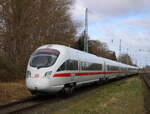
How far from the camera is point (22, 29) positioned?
23250 mm

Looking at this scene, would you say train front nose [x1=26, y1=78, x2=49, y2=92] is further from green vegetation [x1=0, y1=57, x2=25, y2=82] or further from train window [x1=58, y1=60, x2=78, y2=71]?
green vegetation [x1=0, y1=57, x2=25, y2=82]

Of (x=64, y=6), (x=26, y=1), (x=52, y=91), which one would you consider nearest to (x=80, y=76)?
(x=52, y=91)

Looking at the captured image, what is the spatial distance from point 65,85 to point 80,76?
9.28ft

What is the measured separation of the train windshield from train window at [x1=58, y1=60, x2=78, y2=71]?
0.68 metres

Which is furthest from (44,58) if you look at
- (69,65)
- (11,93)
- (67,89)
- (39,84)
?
(11,93)

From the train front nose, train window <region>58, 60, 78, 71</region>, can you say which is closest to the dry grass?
the train front nose

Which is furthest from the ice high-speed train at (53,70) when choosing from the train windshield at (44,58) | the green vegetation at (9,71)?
the green vegetation at (9,71)

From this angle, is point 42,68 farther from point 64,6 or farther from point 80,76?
point 64,6

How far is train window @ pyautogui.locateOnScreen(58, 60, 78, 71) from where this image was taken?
1438 centimetres

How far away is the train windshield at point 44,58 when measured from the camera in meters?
13.7

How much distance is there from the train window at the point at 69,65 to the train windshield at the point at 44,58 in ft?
2.23

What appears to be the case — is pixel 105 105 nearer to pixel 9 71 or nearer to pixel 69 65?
pixel 69 65

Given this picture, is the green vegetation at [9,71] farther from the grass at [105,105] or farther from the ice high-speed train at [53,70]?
the grass at [105,105]

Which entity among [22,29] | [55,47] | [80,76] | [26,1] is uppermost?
[26,1]
